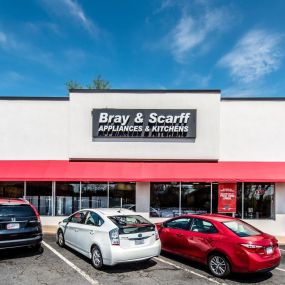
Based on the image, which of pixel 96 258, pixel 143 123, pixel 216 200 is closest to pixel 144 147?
pixel 143 123

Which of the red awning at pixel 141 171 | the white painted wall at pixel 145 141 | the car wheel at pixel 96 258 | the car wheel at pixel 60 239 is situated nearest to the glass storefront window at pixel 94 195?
the red awning at pixel 141 171

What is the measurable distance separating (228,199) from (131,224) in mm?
8015

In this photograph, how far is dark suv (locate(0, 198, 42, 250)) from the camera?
899cm

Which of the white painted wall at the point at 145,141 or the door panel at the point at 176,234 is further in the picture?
the white painted wall at the point at 145,141

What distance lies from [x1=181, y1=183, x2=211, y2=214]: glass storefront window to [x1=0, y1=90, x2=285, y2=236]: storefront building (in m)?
0.05

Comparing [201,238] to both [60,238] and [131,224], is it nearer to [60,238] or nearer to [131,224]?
[131,224]

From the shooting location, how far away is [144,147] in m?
15.9

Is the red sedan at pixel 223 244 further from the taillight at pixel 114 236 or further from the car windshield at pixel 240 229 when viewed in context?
the taillight at pixel 114 236

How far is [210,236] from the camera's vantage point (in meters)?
8.40

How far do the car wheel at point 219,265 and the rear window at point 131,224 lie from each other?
1.76 metres

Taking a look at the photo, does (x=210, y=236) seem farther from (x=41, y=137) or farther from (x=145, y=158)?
(x=41, y=137)

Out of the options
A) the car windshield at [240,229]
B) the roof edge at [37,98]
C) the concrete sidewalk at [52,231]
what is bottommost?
the concrete sidewalk at [52,231]

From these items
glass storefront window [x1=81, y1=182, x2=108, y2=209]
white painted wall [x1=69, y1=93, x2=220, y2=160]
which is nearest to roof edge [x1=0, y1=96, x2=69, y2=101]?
white painted wall [x1=69, y1=93, x2=220, y2=160]

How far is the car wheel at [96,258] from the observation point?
8343 mm
